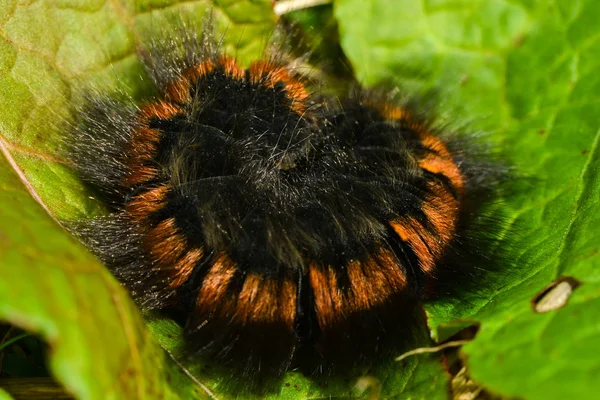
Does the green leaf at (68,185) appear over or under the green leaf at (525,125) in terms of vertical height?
over

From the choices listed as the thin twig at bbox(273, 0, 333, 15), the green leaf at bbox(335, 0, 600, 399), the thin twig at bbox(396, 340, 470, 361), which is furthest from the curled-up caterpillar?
the thin twig at bbox(273, 0, 333, 15)

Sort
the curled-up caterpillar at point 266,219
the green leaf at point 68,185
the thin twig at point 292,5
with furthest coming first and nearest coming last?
the thin twig at point 292,5 < the curled-up caterpillar at point 266,219 < the green leaf at point 68,185

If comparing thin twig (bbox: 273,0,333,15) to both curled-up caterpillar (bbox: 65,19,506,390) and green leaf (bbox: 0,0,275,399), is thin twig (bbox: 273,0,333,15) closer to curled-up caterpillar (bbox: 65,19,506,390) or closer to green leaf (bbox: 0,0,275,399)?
green leaf (bbox: 0,0,275,399)

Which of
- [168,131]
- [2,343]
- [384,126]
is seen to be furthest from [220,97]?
[2,343]

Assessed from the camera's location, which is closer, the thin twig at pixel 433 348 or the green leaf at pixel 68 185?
the green leaf at pixel 68 185

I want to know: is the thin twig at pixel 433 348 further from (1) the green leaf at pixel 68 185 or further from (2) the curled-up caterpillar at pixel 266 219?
(1) the green leaf at pixel 68 185

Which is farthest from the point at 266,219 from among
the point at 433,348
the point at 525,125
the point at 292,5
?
the point at 292,5


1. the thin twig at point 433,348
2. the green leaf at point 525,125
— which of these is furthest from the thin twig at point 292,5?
the thin twig at point 433,348
